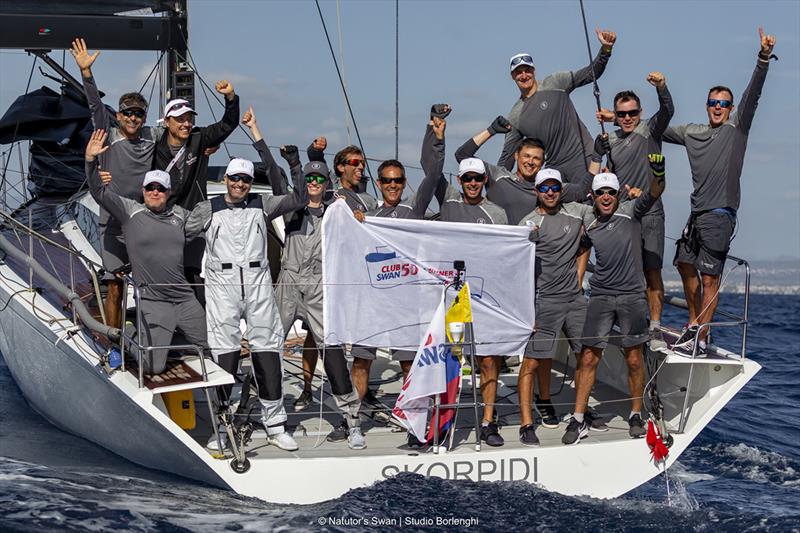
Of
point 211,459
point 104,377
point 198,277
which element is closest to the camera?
point 211,459

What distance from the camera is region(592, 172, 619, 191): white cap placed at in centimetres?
656

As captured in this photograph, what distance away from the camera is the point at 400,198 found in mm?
6934

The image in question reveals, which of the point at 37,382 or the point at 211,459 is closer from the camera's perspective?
the point at 211,459

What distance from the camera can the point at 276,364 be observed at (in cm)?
645

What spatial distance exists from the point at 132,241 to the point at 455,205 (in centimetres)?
208

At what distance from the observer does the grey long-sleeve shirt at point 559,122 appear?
25.1 ft

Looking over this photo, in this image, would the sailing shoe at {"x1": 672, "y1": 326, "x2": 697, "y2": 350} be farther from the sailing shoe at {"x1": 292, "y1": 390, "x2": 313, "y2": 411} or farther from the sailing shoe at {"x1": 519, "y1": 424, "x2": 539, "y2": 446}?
the sailing shoe at {"x1": 292, "y1": 390, "x2": 313, "y2": 411}

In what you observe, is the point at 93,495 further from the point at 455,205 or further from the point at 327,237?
the point at 455,205

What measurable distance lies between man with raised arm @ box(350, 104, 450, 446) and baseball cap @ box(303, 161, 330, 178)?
17.5 inches

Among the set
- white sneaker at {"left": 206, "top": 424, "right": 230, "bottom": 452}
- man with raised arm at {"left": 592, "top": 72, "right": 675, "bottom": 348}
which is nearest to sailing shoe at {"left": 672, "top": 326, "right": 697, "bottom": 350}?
man with raised arm at {"left": 592, "top": 72, "right": 675, "bottom": 348}

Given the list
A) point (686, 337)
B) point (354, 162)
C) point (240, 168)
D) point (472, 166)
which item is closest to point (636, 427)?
point (686, 337)

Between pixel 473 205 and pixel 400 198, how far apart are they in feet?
1.61

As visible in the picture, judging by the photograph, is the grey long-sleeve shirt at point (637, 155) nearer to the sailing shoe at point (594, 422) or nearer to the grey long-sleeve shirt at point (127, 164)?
the sailing shoe at point (594, 422)

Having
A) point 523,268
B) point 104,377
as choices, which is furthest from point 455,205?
point 104,377
